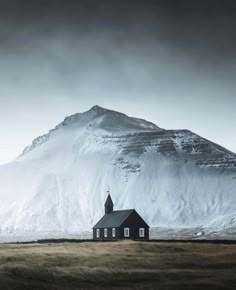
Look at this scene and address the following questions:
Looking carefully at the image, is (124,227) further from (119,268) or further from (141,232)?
(119,268)

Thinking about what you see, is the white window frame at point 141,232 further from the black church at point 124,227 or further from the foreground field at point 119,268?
the foreground field at point 119,268

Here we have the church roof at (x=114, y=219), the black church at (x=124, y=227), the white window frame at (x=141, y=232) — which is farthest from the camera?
the white window frame at (x=141, y=232)

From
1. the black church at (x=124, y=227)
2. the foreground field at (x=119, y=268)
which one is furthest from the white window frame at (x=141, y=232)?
the foreground field at (x=119, y=268)

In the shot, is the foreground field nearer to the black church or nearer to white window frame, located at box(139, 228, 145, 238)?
the black church

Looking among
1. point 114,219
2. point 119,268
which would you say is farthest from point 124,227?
point 119,268

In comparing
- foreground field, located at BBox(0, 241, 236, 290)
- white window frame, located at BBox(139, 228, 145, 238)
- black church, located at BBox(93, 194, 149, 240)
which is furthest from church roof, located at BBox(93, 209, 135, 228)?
foreground field, located at BBox(0, 241, 236, 290)

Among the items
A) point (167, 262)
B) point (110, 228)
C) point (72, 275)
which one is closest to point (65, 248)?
point (167, 262)

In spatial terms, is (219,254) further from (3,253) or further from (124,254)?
(3,253)

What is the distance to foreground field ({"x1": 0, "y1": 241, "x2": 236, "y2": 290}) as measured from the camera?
1718 inches

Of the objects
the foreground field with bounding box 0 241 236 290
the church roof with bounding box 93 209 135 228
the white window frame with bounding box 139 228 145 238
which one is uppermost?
the church roof with bounding box 93 209 135 228

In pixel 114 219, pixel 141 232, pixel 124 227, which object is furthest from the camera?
pixel 114 219

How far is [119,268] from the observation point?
168ft

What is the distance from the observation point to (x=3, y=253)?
56438 millimetres

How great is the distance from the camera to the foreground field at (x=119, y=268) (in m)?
43.6
